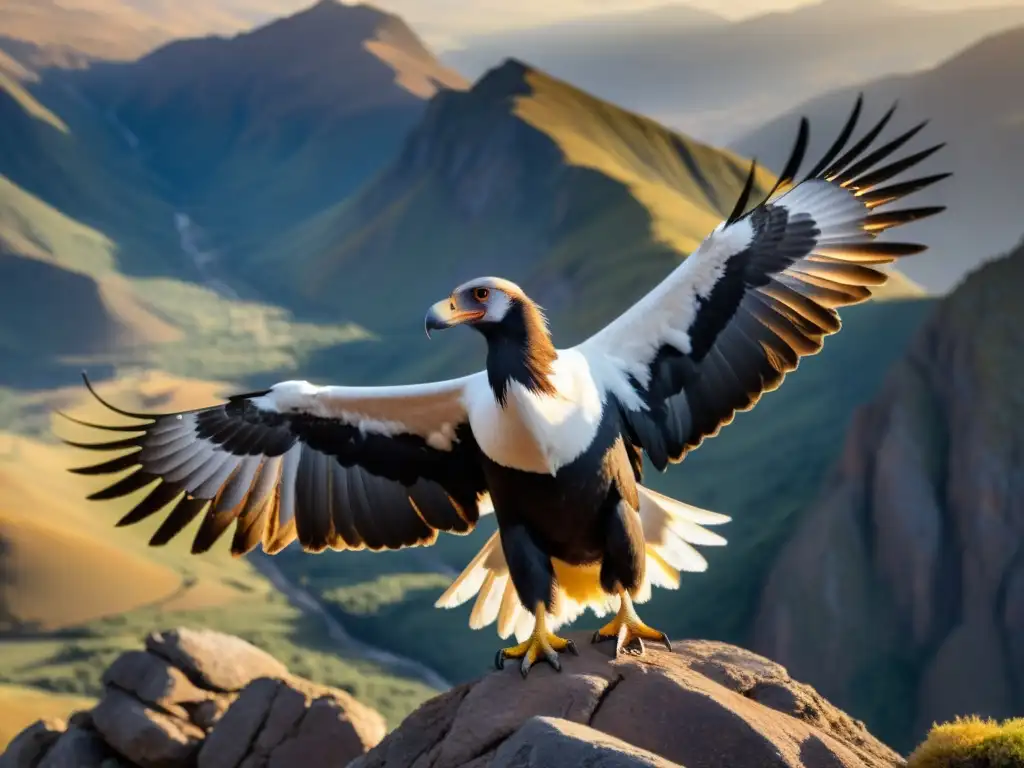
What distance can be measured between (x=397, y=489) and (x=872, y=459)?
21.3 meters

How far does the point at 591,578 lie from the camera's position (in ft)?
23.6

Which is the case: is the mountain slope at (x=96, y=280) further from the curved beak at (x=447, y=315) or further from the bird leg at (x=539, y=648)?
the curved beak at (x=447, y=315)

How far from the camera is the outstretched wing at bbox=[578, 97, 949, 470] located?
7.33 m

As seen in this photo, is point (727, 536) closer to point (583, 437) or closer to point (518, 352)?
point (583, 437)

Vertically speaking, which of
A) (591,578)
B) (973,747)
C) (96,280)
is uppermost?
(96,280)

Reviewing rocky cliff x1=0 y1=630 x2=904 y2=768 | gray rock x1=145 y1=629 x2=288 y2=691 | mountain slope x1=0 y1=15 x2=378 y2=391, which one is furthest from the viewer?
mountain slope x1=0 y1=15 x2=378 y2=391

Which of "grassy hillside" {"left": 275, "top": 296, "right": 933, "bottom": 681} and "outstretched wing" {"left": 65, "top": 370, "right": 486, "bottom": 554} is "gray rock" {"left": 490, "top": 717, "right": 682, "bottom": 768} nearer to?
"outstretched wing" {"left": 65, "top": 370, "right": 486, "bottom": 554}

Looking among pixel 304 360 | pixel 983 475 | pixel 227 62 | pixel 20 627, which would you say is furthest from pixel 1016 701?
pixel 227 62

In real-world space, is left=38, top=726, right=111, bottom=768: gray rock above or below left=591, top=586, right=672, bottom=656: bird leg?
below

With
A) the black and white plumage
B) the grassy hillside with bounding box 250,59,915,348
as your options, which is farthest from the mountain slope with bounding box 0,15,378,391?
the black and white plumage

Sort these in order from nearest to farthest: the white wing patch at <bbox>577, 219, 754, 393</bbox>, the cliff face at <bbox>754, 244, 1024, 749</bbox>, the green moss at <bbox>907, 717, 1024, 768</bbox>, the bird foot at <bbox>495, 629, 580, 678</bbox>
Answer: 1. the green moss at <bbox>907, 717, 1024, 768</bbox>
2. the bird foot at <bbox>495, 629, 580, 678</bbox>
3. the white wing patch at <bbox>577, 219, 754, 393</bbox>
4. the cliff face at <bbox>754, 244, 1024, 749</bbox>

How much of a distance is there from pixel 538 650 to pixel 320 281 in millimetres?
59650

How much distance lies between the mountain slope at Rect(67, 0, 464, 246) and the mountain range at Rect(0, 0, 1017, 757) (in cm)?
30

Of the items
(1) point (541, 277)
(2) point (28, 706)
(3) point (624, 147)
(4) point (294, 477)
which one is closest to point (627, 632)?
(4) point (294, 477)
